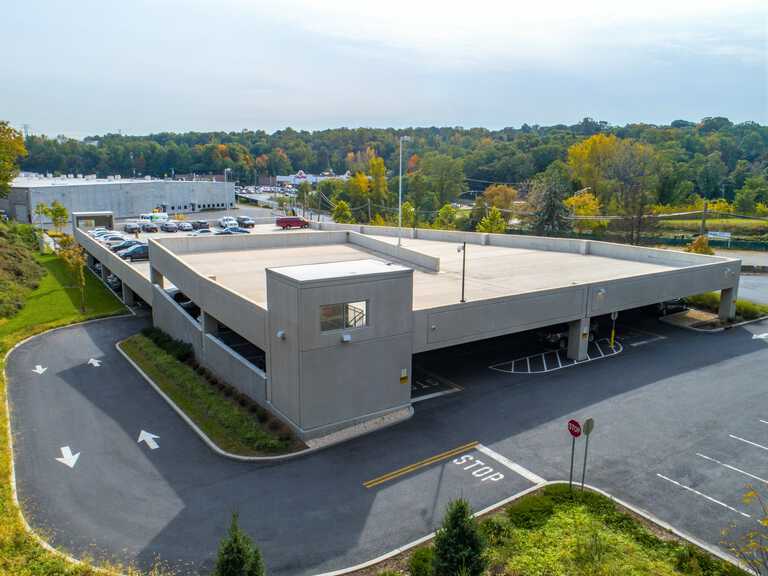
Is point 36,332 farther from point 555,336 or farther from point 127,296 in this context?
point 555,336

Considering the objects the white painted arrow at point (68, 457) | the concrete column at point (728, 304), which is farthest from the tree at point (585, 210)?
the white painted arrow at point (68, 457)

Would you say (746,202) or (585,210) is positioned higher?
(746,202)

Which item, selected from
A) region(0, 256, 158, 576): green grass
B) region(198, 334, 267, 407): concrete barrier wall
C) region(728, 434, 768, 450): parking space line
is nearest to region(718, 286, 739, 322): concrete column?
region(728, 434, 768, 450): parking space line

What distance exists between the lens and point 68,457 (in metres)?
18.7

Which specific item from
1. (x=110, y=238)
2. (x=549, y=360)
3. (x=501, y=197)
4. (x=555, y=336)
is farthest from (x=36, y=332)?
(x=501, y=197)

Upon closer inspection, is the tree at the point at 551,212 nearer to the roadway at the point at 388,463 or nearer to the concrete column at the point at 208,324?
the roadway at the point at 388,463

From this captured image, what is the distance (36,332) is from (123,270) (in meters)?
7.08

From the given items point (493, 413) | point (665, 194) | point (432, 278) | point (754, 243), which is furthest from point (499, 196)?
point (493, 413)

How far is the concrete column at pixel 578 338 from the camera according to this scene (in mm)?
26656

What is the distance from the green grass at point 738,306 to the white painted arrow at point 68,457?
3438 centimetres

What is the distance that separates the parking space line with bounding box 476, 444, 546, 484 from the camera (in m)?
16.9

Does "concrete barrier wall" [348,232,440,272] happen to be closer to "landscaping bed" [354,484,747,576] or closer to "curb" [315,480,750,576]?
"curb" [315,480,750,576]

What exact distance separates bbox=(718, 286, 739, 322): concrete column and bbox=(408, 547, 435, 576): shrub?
27.8 metres

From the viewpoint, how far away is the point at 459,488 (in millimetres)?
16266
